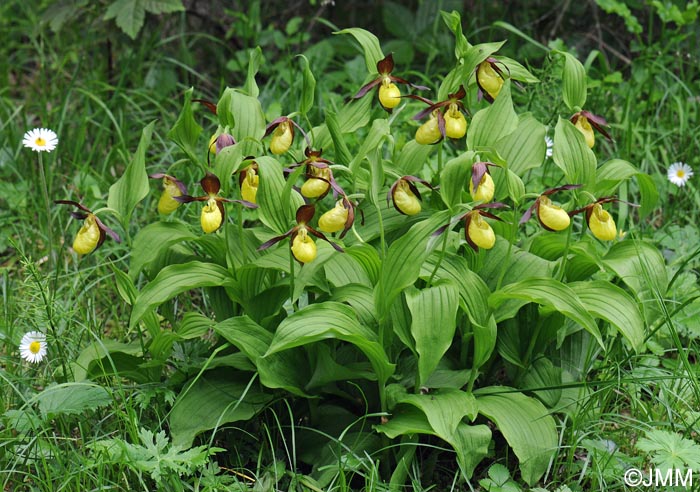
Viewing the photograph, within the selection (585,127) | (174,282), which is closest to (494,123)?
(585,127)

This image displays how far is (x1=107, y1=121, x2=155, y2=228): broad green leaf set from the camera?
1.52 metres

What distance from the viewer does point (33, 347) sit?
5.57 ft

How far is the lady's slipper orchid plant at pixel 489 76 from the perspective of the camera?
1.55 metres

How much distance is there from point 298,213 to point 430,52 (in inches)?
68.8

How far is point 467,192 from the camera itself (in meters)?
1.63

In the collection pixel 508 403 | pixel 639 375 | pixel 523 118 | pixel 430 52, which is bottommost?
pixel 639 375

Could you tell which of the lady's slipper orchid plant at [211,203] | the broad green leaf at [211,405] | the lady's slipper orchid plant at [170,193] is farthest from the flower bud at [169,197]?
the broad green leaf at [211,405]

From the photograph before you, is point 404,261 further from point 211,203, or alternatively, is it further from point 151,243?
point 151,243

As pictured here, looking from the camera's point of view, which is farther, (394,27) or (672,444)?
(394,27)

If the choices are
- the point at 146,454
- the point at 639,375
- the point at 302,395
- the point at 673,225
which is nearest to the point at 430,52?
the point at 673,225

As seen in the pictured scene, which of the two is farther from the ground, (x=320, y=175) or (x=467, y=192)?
(x=320, y=175)

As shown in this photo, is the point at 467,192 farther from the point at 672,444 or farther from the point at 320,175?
the point at 672,444

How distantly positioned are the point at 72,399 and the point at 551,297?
3.14ft

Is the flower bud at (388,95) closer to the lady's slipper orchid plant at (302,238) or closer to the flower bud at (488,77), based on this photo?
the flower bud at (488,77)
